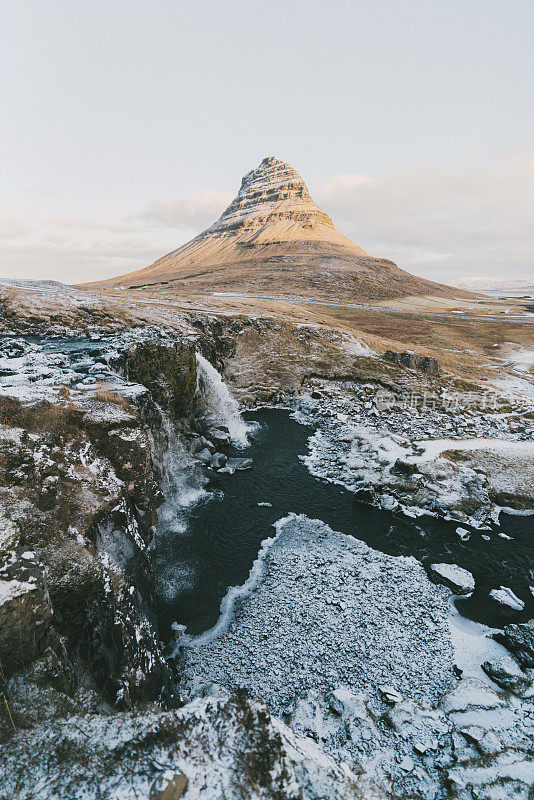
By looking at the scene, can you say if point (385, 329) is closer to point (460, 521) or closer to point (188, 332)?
point (188, 332)

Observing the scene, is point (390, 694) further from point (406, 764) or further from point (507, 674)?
point (507, 674)

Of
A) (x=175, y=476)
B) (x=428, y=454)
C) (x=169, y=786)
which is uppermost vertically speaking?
(x=169, y=786)

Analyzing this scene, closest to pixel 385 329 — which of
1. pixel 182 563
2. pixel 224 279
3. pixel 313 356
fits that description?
pixel 313 356

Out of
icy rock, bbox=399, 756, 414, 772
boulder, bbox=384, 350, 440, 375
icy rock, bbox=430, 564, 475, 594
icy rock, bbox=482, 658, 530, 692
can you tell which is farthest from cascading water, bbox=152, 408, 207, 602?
boulder, bbox=384, 350, 440, 375

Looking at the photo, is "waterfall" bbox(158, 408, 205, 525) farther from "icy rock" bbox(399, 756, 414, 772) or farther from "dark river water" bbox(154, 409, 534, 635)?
"icy rock" bbox(399, 756, 414, 772)

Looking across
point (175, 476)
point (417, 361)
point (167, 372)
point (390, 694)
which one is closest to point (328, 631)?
point (390, 694)

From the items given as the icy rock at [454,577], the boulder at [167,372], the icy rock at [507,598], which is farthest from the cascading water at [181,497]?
the icy rock at [507,598]
